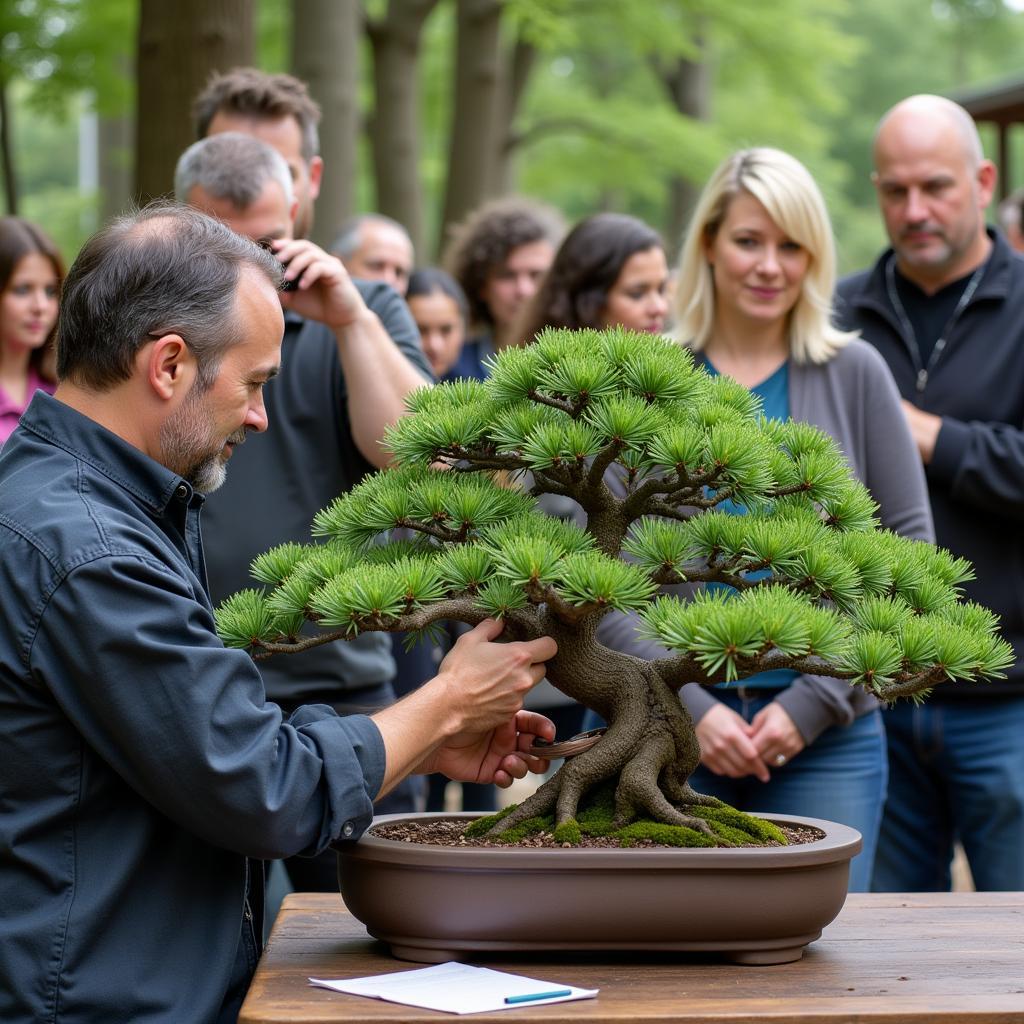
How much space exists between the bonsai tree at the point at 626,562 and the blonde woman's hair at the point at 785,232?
94cm

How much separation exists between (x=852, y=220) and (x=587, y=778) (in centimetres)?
2399

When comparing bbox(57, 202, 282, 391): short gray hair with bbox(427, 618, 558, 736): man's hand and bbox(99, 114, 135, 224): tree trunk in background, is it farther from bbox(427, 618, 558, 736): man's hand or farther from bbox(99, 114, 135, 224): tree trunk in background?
bbox(99, 114, 135, 224): tree trunk in background

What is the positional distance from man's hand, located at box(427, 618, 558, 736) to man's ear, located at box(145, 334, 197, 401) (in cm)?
48

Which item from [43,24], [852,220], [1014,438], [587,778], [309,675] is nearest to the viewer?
[587,778]

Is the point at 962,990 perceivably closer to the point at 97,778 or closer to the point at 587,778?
the point at 587,778

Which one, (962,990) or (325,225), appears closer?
(962,990)

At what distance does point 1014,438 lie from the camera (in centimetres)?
316

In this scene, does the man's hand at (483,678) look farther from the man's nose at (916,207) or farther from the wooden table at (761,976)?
the man's nose at (916,207)

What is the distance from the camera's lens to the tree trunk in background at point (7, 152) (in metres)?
10.3

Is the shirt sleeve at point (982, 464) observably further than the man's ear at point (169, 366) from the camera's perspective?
Yes

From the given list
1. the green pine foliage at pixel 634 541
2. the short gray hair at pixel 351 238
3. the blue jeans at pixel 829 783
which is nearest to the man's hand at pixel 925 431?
the blue jeans at pixel 829 783

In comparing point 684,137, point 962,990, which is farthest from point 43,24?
point 962,990

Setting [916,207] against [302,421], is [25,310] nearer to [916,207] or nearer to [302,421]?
[302,421]

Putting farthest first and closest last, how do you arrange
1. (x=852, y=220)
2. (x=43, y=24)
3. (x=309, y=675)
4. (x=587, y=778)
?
1. (x=852, y=220)
2. (x=43, y=24)
3. (x=309, y=675)
4. (x=587, y=778)
